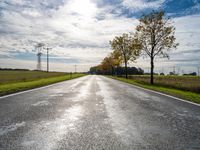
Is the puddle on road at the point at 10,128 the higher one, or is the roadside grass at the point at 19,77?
the puddle on road at the point at 10,128

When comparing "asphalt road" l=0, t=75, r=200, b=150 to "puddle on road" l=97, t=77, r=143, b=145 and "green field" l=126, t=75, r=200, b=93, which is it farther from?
"green field" l=126, t=75, r=200, b=93

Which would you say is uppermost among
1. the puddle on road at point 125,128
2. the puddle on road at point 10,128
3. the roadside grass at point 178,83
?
the puddle on road at point 10,128

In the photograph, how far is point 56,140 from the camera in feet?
13.7

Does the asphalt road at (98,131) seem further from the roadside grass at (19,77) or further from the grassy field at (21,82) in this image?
the roadside grass at (19,77)

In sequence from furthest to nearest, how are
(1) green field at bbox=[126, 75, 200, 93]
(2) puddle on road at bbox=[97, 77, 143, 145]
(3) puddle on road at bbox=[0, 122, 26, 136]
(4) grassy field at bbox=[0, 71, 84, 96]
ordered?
1. (1) green field at bbox=[126, 75, 200, 93]
2. (4) grassy field at bbox=[0, 71, 84, 96]
3. (3) puddle on road at bbox=[0, 122, 26, 136]
4. (2) puddle on road at bbox=[97, 77, 143, 145]

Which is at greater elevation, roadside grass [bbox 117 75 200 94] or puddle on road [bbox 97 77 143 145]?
puddle on road [bbox 97 77 143 145]

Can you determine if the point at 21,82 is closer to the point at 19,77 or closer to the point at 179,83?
the point at 179,83

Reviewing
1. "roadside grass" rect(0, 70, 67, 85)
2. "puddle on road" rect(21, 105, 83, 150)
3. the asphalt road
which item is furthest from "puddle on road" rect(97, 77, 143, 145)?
"roadside grass" rect(0, 70, 67, 85)

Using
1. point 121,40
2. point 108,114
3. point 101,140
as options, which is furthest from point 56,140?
point 121,40

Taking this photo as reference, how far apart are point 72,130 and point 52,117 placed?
64.6 inches

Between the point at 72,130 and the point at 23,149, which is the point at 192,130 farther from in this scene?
the point at 23,149

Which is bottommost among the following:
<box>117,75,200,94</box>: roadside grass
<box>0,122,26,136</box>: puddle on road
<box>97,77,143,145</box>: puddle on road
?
<box>117,75,200,94</box>: roadside grass

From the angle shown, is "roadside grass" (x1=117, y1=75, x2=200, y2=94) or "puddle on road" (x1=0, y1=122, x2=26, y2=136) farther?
"roadside grass" (x1=117, y1=75, x2=200, y2=94)

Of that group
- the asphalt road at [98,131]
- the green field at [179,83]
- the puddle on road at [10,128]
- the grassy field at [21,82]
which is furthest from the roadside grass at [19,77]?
the puddle on road at [10,128]
